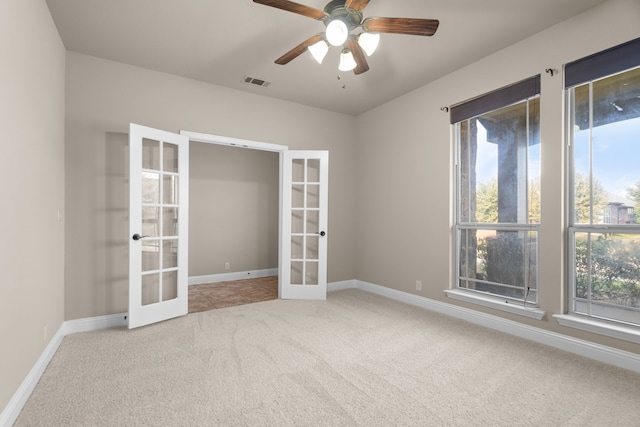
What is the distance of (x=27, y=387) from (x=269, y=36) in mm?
3265

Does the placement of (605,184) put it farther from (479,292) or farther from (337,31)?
(337,31)

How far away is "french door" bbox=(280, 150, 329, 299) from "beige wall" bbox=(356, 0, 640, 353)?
847 millimetres

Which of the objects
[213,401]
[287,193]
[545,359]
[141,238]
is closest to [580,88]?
[545,359]

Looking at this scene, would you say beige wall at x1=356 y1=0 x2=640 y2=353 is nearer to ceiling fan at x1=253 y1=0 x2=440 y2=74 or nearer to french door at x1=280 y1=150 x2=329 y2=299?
french door at x1=280 y1=150 x2=329 y2=299

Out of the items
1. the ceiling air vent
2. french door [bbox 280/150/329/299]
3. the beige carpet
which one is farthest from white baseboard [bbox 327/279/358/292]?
the ceiling air vent

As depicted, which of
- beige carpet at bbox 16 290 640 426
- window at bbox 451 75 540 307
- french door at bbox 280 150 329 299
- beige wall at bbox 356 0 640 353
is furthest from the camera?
french door at bbox 280 150 329 299

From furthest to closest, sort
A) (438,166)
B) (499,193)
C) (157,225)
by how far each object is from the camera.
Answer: (438,166)
(157,225)
(499,193)

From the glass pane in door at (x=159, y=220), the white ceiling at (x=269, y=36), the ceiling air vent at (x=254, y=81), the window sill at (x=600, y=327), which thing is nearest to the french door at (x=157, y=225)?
the glass pane in door at (x=159, y=220)

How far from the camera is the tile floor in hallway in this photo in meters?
4.18

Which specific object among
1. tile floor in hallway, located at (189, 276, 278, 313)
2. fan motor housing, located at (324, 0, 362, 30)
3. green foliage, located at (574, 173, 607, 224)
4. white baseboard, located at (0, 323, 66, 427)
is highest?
fan motor housing, located at (324, 0, 362, 30)

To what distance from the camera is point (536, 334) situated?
2885 mm

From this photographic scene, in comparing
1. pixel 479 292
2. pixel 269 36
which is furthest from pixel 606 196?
pixel 269 36

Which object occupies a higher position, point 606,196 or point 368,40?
point 368,40

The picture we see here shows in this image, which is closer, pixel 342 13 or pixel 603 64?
pixel 342 13
